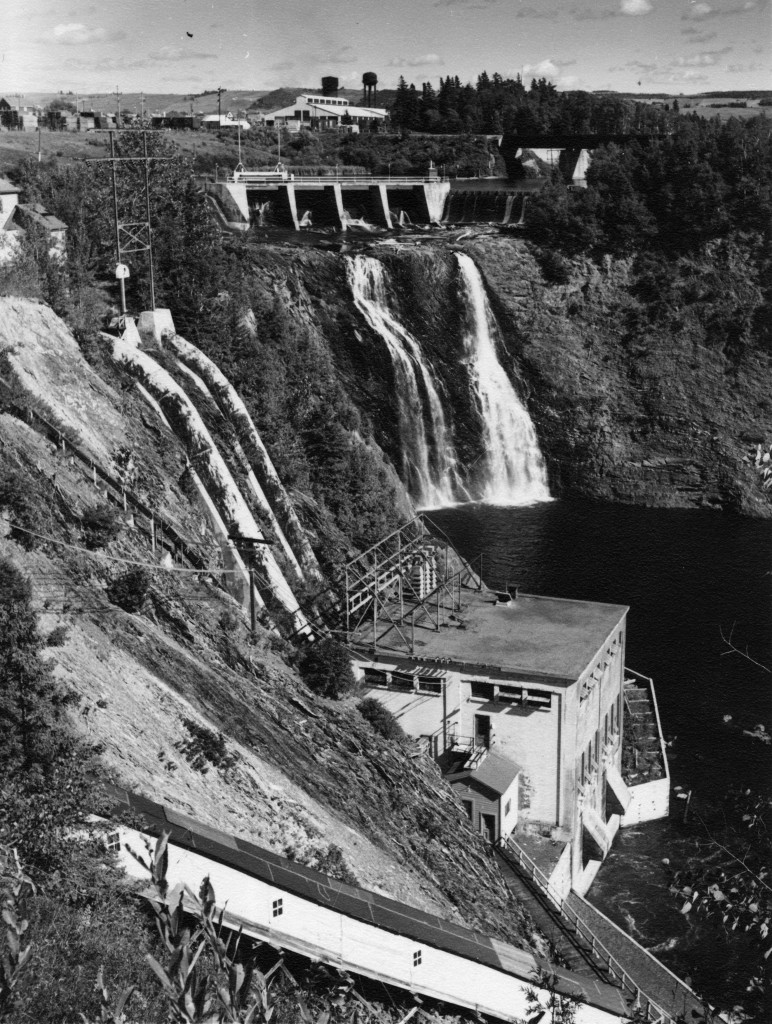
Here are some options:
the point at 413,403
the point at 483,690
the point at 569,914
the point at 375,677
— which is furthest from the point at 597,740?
the point at 413,403

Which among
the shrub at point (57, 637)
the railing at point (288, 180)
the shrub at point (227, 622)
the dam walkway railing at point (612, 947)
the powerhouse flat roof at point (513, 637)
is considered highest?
the railing at point (288, 180)

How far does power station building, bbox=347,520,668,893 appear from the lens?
4025cm

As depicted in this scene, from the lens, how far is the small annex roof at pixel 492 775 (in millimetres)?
39219

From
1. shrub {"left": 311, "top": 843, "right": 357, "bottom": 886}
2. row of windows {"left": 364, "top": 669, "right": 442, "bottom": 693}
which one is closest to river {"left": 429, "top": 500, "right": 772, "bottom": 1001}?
row of windows {"left": 364, "top": 669, "right": 442, "bottom": 693}

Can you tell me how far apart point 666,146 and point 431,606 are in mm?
61600

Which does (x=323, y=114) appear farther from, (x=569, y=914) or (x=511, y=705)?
(x=569, y=914)

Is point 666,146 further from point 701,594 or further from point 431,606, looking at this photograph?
point 431,606

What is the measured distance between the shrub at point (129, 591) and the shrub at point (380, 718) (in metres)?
8.70

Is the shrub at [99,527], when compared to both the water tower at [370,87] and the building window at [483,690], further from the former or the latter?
the water tower at [370,87]

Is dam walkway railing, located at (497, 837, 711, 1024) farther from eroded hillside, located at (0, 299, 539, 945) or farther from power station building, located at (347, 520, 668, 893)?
eroded hillside, located at (0, 299, 539, 945)

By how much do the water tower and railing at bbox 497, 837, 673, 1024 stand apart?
111 m

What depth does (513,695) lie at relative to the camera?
134 feet

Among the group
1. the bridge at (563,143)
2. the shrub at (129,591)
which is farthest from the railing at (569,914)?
the bridge at (563,143)

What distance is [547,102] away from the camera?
133250 millimetres
